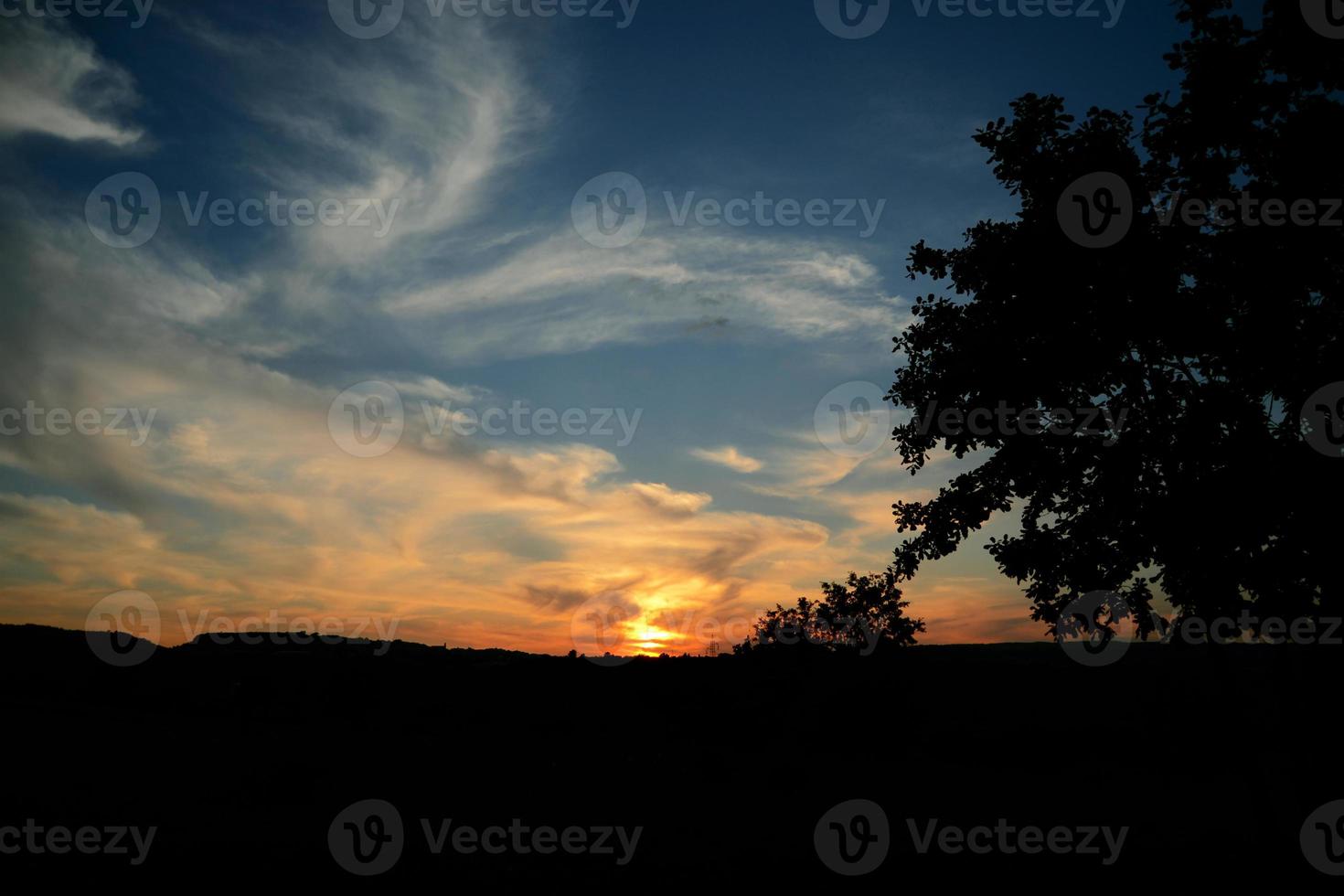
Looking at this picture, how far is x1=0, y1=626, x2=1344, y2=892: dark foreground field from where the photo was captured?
591 inches

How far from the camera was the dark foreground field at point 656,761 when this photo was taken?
15023 millimetres

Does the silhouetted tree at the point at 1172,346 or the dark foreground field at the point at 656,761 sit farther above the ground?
the silhouetted tree at the point at 1172,346

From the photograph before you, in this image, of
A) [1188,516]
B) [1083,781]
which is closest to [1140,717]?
[1083,781]

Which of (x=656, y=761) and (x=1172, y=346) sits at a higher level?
(x=1172, y=346)

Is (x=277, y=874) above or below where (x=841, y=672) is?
below

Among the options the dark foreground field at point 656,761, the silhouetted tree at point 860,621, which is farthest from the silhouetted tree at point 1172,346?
the silhouetted tree at point 860,621

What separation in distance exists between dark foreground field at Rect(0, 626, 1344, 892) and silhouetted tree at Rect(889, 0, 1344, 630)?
9.45 ft

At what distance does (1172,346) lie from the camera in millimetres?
14164

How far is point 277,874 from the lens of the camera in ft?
45.1

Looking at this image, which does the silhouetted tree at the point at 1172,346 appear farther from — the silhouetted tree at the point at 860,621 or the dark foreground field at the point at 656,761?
the silhouetted tree at the point at 860,621

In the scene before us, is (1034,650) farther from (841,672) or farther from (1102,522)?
(1102,522)

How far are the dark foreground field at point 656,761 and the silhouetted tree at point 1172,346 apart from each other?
288 centimetres

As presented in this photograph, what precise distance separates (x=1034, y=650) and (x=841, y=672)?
4814 cm

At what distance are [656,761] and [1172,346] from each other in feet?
71.0
